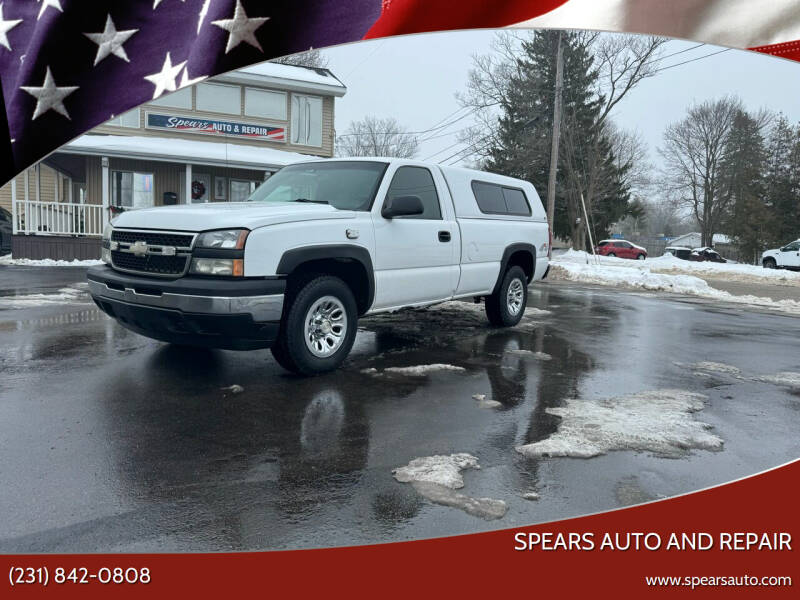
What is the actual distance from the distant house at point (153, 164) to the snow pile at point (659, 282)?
29.1 ft

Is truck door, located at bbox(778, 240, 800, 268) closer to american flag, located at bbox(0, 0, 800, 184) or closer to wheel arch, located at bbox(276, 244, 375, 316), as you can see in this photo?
wheel arch, located at bbox(276, 244, 375, 316)

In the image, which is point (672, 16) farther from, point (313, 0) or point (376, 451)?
point (376, 451)

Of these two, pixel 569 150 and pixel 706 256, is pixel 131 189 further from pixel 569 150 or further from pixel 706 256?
pixel 706 256

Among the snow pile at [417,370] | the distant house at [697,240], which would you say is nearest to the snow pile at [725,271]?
the distant house at [697,240]

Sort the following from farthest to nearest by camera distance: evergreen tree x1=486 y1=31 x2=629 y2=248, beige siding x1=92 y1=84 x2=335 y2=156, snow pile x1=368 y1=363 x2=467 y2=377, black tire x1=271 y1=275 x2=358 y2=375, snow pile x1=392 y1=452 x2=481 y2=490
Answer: beige siding x1=92 y1=84 x2=335 y2=156, evergreen tree x1=486 y1=31 x2=629 y2=248, snow pile x1=368 y1=363 x2=467 y2=377, black tire x1=271 y1=275 x2=358 y2=375, snow pile x1=392 y1=452 x2=481 y2=490

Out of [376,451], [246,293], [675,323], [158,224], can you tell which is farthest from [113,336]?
[675,323]

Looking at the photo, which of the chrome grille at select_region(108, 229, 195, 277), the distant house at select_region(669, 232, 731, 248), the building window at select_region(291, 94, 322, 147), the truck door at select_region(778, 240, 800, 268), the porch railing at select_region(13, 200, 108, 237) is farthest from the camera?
the truck door at select_region(778, 240, 800, 268)

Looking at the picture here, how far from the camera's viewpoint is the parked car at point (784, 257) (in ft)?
93.4

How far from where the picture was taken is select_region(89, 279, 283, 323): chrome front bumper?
4.71 m

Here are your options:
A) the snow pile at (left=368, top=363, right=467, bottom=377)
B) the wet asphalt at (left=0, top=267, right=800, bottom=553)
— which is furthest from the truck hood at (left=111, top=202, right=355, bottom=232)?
the snow pile at (left=368, top=363, right=467, bottom=377)

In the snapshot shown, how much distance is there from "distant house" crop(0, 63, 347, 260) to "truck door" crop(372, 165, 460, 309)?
9.44 m

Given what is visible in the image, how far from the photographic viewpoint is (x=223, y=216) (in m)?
4.93

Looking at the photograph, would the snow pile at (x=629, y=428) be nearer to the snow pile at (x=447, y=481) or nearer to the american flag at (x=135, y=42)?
the snow pile at (x=447, y=481)

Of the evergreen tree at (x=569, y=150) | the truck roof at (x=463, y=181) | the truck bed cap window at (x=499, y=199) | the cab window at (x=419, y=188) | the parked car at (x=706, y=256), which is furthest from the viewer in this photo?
the parked car at (x=706, y=256)
